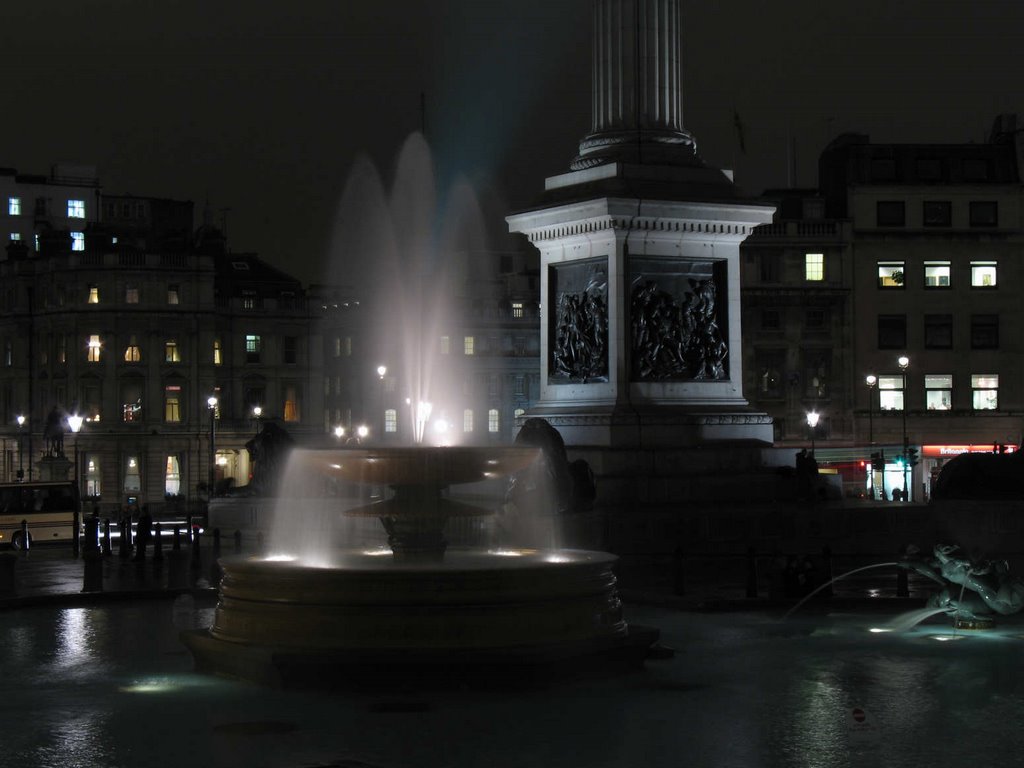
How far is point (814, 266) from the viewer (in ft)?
261

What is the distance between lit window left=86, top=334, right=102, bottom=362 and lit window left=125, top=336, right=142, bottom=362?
1.70 metres

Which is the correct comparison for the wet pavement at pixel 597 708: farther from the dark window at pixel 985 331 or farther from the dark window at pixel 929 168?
the dark window at pixel 929 168

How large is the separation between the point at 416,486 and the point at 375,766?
6756 mm

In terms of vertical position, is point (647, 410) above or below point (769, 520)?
above

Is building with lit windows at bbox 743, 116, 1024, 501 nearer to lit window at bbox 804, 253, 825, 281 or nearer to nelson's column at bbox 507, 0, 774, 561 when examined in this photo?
lit window at bbox 804, 253, 825, 281

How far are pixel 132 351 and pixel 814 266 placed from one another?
147ft

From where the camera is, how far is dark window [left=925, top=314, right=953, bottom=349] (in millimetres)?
79562

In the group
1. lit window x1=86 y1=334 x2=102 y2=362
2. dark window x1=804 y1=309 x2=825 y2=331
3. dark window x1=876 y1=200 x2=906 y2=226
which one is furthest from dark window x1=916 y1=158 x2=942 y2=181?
lit window x1=86 y1=334 x2=102 y2=362

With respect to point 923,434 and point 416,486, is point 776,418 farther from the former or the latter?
point 416,486

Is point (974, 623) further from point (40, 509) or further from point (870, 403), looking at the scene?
point (870, 403)

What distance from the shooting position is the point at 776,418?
76.9 metres

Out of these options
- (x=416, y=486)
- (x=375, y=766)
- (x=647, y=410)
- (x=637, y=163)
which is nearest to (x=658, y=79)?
(x=637, y=163)

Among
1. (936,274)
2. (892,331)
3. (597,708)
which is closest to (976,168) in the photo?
(936,274)

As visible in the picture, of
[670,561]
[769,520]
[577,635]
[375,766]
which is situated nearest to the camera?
[375,766]
